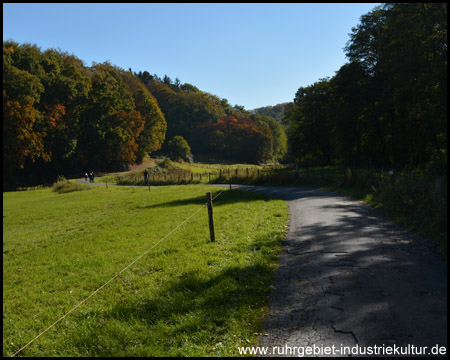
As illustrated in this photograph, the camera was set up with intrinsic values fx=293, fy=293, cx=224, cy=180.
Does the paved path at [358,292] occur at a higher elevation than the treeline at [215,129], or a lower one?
lower

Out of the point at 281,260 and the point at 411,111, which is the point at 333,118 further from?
the point at 281,260

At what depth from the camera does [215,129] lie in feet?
339

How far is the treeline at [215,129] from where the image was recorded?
10025 centimetres

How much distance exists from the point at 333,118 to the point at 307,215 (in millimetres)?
29477

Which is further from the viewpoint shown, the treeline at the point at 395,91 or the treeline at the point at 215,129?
the treeline at the point at 215,129

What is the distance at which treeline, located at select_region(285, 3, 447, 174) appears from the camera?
25062 mm

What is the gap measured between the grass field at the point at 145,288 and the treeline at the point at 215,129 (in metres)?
88.4

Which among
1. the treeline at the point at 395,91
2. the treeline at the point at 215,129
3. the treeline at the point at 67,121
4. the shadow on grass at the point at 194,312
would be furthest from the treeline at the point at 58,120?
the shadow on grass at the point at 194,312

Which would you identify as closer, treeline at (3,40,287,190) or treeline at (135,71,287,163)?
treeline at (3,40,287,190)

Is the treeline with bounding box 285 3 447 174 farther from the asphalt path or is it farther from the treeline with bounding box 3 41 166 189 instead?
the treeline with bounding box 3 41 166 189

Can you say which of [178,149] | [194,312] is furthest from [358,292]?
[178,149]

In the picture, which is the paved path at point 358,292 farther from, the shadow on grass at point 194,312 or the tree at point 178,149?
the tree at point 178,149

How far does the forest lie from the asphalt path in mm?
15790

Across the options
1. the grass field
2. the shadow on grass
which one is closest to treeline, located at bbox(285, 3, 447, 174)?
the grass field
